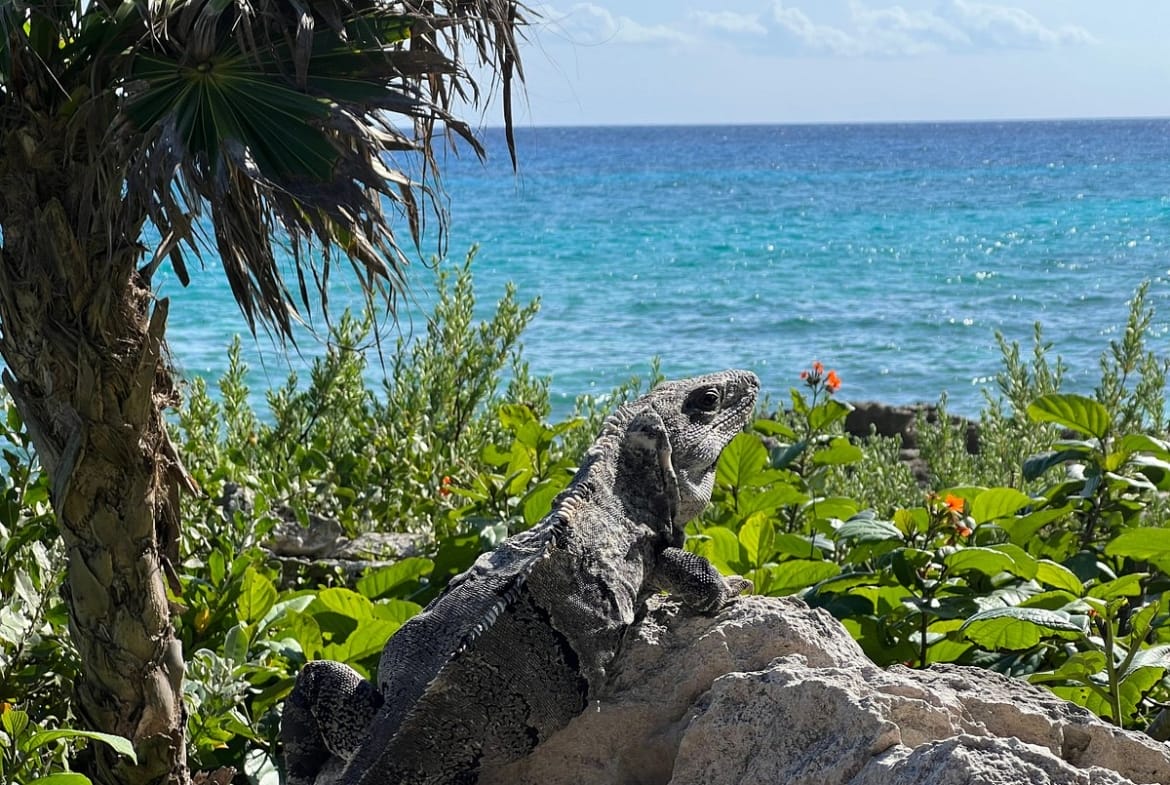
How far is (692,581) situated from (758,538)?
0.91 meters

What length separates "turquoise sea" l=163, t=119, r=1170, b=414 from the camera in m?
20.5

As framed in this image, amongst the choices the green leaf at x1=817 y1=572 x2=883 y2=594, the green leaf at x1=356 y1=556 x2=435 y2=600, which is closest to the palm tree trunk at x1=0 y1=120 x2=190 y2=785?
the green leaf at x1=356 y1=556 x2=435 y2=600

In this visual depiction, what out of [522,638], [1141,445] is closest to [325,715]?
[522,638]

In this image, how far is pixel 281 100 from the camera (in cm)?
290

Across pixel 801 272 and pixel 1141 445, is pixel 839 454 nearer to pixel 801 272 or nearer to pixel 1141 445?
pixel 1141 445

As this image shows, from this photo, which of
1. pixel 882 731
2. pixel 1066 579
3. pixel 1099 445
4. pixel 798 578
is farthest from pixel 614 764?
pixel 1099 445

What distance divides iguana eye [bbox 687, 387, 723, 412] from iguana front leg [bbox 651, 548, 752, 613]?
59cm

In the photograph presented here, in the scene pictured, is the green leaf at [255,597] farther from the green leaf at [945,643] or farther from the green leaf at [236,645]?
the green leaf at [945,643]

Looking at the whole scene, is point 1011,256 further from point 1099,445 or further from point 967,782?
point 967,782

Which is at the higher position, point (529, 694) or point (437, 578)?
point (529, 694)

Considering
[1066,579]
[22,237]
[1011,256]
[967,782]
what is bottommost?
[1011,256]

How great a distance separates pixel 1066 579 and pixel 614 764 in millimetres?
1631

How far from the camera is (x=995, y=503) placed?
14.2 ft

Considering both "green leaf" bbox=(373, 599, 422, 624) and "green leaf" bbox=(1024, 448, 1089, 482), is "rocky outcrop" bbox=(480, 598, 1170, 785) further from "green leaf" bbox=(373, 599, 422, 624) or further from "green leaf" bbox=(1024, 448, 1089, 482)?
"green leaf" bbox=(1024, 448, 1089, 482)
